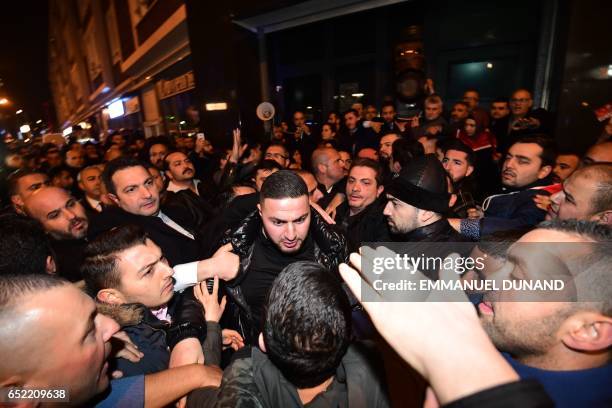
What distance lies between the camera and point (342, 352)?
1.03 m

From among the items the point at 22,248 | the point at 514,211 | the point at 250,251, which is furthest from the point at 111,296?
the point at 514,211

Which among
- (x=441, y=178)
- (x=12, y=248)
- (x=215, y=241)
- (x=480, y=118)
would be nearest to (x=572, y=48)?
(x=480, y=118)

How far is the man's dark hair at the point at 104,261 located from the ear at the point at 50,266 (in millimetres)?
565

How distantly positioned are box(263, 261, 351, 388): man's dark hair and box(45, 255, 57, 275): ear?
173 centimetres

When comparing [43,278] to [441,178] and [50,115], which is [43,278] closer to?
[441,178]

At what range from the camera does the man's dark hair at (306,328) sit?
3.22ft

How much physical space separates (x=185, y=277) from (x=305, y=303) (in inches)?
54.3

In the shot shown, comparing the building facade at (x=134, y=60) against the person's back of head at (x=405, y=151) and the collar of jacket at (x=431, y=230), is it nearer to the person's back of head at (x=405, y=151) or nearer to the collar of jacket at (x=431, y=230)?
the person's back of head at (x=405, y=151)

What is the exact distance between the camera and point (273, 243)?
7.54 ft

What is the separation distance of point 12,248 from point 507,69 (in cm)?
850

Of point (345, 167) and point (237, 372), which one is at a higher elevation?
point (345, 167)

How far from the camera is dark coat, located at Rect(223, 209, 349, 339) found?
85.4 inches

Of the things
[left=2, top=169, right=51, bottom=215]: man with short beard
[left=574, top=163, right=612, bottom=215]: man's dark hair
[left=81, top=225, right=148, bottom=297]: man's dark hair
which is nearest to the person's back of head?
[left=574, top=163, right=612, bottom=215]: man's dark hair

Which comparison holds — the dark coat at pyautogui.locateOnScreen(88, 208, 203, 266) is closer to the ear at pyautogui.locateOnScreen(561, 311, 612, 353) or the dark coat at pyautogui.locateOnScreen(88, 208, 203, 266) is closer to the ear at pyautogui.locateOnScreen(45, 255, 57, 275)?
the ear at pyautogui.locateOnScreen(45, 255, 57, 275)
